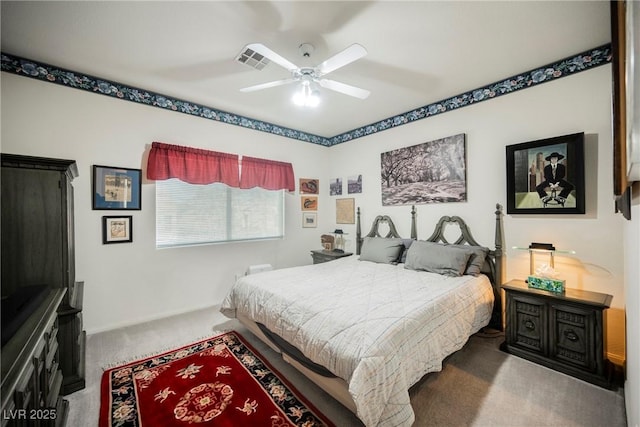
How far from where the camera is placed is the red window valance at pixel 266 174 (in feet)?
13.0

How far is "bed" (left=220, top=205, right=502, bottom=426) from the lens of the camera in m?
1.46

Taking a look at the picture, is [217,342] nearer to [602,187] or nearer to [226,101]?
[226,101]

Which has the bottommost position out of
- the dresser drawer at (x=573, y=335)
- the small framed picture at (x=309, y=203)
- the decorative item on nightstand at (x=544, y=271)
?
the dresser drawer at (x=573, y=335)

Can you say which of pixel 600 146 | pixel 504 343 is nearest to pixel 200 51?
pixel 600 146

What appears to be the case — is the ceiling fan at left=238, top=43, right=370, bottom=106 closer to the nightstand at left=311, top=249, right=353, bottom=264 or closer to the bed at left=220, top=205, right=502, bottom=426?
the bed at left=220, top=205, right=502, bottom=426

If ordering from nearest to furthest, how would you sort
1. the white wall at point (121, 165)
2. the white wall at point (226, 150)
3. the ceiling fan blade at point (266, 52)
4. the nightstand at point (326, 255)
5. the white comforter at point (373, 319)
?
the white comforter at point (373, 319) < the ceiling fan blade at point (266, 52) < the white wall at point (226, 150) < the white wall at point (121, 165) < the nightstand at point (326, 255)

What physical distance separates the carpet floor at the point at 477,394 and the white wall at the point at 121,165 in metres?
0.57

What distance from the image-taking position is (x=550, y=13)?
1921 millimetres

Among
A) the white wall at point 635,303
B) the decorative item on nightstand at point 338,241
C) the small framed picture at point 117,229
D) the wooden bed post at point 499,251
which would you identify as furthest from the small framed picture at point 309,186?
the white wall at point 635,303

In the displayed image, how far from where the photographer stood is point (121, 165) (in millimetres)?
3012

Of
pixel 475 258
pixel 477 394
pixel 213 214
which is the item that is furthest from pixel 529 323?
pixel 213 214

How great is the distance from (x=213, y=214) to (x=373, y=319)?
286 centimetres

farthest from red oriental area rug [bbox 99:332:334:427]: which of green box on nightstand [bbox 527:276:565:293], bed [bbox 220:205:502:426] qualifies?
green box on nightstand [bbox 527:276:565:293]

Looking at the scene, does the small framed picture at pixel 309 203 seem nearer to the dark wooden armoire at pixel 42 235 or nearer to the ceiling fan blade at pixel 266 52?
the ceiling fan blade at pixel 266 52
